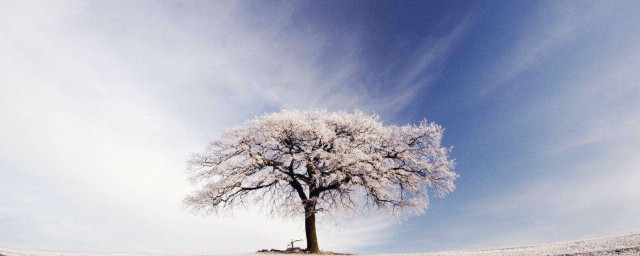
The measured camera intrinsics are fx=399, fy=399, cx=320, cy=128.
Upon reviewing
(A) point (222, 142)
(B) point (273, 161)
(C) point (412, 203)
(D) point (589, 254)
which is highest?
(A) point (222, 142)

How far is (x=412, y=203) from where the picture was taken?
25594mm

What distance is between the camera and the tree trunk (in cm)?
2355

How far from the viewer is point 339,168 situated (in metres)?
24.3

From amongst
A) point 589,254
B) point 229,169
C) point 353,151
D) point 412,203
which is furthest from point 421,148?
point 589,254

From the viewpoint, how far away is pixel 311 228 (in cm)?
2403

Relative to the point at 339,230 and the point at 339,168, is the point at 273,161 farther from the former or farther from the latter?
the point at 339,230

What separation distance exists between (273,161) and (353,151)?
507cm

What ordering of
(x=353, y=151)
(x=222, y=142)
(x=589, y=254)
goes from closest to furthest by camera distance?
A: (x=589, y=254) < (x=353, y=151) < (x=222, y=142)

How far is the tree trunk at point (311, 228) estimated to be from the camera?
2355 cm

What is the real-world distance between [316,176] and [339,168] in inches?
59.3

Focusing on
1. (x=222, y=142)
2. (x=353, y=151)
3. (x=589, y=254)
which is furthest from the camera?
(x=222, y=142)

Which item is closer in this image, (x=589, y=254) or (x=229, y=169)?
(x=589, y=254)

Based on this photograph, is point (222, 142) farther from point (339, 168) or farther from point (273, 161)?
point (339, 168)

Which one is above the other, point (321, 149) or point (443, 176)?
point (321, 149)
